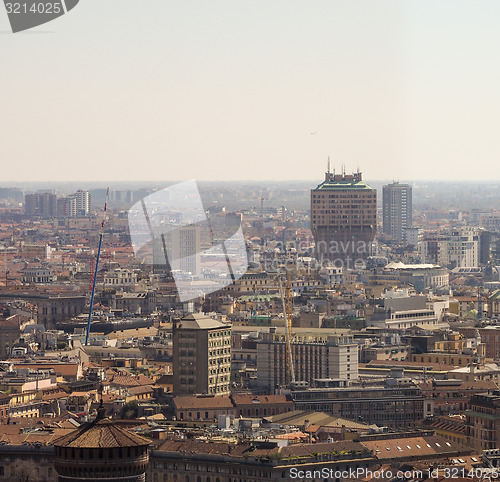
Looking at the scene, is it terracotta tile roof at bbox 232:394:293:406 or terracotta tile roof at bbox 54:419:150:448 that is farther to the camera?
terracotta tile roof at bbox 232:394:293:406

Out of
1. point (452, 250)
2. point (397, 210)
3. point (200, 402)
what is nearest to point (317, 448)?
point (200, 402)

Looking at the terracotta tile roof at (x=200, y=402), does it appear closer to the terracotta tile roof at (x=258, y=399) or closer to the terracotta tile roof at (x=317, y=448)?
the terracotta tile roof at (x=258, y=399)

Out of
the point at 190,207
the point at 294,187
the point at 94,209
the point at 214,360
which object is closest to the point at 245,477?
the point at 214,360

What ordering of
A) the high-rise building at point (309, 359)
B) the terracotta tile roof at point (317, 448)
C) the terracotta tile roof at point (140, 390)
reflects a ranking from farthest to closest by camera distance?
the high-rise building at point (309, 359) → the terracotta tile roof at point (140, 390) → the terracotta tile roof at point (317, 448)

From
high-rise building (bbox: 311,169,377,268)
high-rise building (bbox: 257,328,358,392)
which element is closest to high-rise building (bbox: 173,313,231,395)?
high-rise building (bbox: 257,328,358,392)

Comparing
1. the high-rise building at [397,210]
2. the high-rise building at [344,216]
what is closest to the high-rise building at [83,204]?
the high-rise building at [397,210]

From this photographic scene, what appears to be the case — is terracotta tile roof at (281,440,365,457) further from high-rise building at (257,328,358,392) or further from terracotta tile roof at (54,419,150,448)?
high-rise building at (257,328,358,392)
